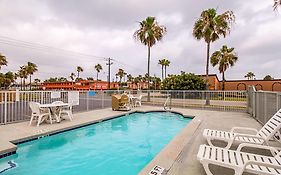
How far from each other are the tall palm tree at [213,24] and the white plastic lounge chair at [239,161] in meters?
13.0

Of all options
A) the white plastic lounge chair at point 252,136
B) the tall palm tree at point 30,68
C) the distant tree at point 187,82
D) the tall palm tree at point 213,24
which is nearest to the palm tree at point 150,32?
the tall palm tree at point 213,24

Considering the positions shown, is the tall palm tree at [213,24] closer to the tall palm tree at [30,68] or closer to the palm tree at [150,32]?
the palm tree at [150,32]

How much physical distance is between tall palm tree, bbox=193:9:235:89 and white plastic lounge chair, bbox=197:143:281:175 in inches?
512

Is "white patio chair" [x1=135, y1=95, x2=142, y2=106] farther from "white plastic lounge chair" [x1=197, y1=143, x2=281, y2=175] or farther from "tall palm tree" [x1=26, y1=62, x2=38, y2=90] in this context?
"tall palm tree" [x1=26, y1=62, x2=38, y2=90]

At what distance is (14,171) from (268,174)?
16.4 ft

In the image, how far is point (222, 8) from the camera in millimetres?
14148

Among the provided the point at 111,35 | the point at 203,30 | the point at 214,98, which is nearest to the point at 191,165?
the point at 214,98

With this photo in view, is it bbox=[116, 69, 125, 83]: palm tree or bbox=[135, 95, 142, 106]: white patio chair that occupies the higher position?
bbox=[116, 69, 125, 83]: palm tree

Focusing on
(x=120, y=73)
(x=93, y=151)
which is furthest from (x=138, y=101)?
(x=120, y=73)

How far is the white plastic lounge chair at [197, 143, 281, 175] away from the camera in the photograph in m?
2.38

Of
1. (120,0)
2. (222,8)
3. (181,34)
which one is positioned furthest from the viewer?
(181,34)

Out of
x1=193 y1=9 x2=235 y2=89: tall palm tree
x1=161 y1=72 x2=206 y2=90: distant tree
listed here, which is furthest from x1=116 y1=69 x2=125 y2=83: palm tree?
x1=193 y1=9 x2=235 y2=89: tall palm tree

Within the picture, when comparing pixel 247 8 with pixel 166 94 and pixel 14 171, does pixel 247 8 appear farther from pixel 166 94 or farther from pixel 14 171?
pixel 14 171

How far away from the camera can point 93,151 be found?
17.8 feet
